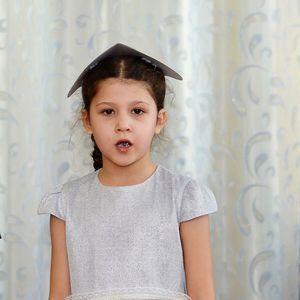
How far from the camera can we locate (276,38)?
2289 mm

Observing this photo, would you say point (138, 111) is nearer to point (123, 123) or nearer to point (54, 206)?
point (123, 123)

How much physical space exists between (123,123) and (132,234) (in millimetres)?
245

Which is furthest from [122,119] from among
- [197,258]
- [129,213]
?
[197,258]

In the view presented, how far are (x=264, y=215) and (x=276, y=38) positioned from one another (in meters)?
0.63

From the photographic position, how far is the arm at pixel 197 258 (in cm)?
141

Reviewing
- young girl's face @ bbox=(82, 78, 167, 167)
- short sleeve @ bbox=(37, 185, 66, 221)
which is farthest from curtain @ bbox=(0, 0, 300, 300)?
young girl's face @ bbox=(82, 78, 167, 167)

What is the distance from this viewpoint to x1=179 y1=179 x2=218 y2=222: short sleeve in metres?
1.41

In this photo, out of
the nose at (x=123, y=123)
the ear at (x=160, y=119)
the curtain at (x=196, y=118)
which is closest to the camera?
the nose at (x=123, y=123)

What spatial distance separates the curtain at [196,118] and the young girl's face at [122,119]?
0.89 m

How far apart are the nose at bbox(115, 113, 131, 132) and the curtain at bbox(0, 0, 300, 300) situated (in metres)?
0.93

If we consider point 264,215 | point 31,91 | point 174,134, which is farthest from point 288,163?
point 31,91

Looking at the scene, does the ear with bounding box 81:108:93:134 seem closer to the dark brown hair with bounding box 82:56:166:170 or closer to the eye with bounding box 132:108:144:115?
the dark brown hair with bounding box 82:56:166:170

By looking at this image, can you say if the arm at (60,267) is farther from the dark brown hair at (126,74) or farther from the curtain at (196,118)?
the curtain at (196,118)

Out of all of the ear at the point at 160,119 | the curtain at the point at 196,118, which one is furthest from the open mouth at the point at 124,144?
the curtain at the point at 196,118
